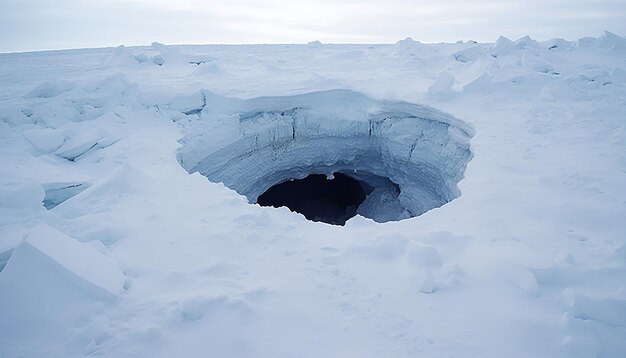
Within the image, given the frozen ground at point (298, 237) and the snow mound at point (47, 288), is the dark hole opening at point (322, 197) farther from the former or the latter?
the snow mound at point (47, 288)

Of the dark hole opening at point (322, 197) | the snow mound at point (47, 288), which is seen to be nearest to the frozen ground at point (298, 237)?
the snow mound at point (47, 288)

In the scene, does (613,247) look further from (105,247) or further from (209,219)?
(105,247)

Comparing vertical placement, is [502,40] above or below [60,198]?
above

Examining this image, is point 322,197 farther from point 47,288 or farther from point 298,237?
point 47,288

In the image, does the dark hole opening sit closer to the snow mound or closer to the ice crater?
the ice crater

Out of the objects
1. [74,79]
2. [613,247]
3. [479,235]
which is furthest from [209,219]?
[74,79]
